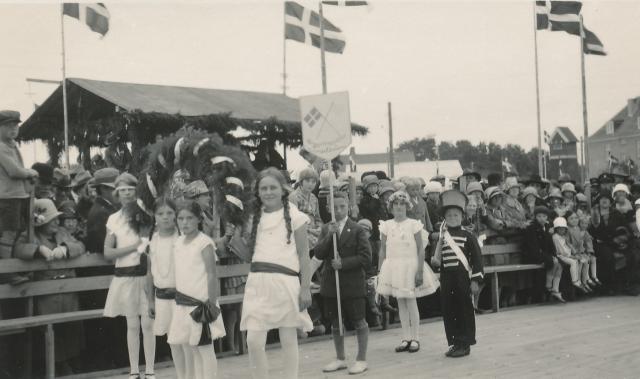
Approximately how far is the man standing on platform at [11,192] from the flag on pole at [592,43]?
46.0ft

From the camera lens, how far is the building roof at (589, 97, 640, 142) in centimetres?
8025

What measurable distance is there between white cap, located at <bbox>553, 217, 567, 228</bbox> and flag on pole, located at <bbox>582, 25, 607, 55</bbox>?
21.4ft

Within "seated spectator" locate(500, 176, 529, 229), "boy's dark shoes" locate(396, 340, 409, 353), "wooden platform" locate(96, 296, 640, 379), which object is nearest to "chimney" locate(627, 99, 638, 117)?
"seated spectator" locate(500, 176, 529, 229)

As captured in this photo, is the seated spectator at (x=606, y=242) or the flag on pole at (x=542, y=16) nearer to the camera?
the seated spectator at (x=606, y=242)

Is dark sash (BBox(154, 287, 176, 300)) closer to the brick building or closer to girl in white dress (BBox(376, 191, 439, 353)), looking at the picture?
girl in white dress (BBox(376, 191, 439, 353))

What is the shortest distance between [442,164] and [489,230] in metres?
50.2

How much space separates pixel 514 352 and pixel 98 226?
182 inches

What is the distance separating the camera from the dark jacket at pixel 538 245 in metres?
12.5

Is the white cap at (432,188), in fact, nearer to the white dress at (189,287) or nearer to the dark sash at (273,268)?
the dark sash at (273,268)

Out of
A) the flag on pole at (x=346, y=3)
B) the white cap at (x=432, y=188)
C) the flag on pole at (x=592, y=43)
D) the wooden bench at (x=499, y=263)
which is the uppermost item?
the flag on pole at (x=346, y=3)

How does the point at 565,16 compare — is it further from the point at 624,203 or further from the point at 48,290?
the point at 48,290

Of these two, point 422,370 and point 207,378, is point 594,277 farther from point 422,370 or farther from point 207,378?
point 207,378

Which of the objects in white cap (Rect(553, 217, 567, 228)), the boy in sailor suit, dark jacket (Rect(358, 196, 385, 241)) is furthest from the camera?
white cap (Rect(553, 217, 567, 228))

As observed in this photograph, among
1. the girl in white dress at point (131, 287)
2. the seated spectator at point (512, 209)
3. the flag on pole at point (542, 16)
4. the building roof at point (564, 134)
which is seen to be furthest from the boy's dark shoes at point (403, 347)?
the building roof at point (564, 134)
